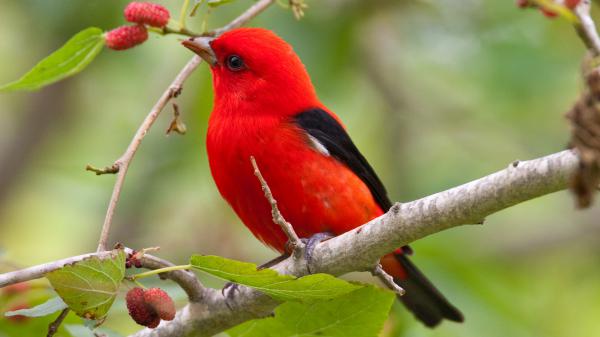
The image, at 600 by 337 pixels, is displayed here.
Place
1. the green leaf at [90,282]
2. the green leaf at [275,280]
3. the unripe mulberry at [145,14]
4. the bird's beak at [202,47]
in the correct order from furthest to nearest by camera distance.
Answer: the bird's beak at [202,47], the unripe mulberry at [145,14], the green leaf at [275,280], the green leaf at [90,282]

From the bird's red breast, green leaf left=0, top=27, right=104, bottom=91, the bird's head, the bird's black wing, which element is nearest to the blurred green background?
the bird's black wing

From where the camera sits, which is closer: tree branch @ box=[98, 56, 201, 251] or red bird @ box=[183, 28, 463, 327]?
tree branch @ box=[98, 56, 201, 251]

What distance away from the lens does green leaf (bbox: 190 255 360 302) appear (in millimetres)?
3383

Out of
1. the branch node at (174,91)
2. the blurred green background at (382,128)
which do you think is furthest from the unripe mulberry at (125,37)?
the blurred green background at (382,128)

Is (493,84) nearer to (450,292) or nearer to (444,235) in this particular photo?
(444,235)

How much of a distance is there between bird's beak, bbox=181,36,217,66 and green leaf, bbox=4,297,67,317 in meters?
2.08

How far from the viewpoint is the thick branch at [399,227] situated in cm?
309

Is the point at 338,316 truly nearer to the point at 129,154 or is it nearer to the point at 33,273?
the point at 129,154

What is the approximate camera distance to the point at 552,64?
7.85m

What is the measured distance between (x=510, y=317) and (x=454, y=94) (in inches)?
134

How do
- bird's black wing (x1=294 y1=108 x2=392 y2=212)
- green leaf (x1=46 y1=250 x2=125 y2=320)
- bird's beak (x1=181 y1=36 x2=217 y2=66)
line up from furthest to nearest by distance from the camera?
bird's black wing (x1=294 y1=108 x2=392 y2=212) → bird's beak (x1=181 y1=36 x2=217 y2=66) → green leaf (x1=46 y1=250 x2=125 y2=320)

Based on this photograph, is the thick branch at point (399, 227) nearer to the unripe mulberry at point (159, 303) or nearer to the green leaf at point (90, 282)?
the unripe mulberry at point (159, 303)

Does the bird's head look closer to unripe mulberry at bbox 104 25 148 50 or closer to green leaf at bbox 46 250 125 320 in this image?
unripe mulberry at bbox 104 25 148 50

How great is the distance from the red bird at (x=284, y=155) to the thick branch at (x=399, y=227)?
936mm
